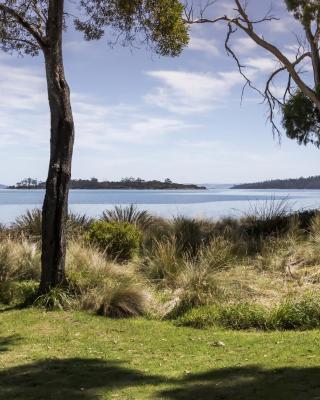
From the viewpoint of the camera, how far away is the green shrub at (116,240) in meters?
13.4

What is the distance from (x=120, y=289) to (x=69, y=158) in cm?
226

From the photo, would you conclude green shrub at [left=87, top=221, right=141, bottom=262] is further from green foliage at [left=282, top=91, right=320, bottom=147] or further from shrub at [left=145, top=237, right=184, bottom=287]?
green foliage at [left=282, top=91, right=320, bottom=147]

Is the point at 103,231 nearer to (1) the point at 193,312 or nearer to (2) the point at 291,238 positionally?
(2) the point at 291,238

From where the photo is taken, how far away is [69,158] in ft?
30.2

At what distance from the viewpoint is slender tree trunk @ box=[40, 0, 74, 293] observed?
9109 millimetres

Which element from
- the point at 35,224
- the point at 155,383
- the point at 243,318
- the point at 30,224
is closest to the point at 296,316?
the point at 243,318

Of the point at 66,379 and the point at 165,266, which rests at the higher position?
the point at 165,266

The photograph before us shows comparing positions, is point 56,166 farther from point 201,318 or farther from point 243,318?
point 243,318

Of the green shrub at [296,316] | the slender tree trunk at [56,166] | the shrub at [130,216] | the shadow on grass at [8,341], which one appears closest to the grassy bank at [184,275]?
the green shrub at [296,316]

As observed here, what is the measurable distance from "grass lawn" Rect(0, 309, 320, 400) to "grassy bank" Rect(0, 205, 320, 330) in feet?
1.58

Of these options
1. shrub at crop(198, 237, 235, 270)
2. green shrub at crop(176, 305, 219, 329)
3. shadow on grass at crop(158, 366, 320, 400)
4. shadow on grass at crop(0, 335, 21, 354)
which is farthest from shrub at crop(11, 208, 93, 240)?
shadow on grass at crop(158, 366, 320, 400)

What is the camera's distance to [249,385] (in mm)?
4758

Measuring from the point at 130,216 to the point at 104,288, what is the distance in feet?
27.3

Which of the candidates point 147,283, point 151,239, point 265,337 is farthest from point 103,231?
point 265,337
